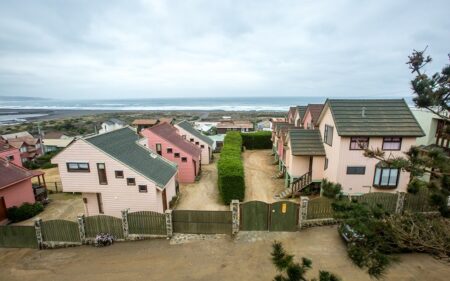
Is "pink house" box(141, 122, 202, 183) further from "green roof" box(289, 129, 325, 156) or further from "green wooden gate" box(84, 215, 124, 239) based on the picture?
"green wooden gate" box(84, 215, 124, 239)

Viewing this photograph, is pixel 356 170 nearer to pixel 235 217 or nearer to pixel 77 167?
pixel 235 217

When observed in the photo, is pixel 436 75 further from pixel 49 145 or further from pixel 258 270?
pixel 49 145

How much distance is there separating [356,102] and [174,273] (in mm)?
18845

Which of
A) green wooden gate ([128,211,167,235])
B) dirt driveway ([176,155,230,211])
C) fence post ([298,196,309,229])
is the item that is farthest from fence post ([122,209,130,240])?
fence post ([298,196,309,229])

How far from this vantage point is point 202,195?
75.0ft

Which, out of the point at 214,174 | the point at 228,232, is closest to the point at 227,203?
the point at 228,232

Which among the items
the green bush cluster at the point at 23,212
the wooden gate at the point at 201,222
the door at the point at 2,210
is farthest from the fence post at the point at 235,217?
the door at the point at 2,210

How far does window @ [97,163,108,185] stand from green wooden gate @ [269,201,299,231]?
483 inches

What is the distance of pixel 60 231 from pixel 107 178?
4.23 meters

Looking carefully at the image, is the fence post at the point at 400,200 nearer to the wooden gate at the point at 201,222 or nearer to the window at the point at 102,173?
the wooden gate at the point at 201,222

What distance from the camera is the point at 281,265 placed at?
14.7 ft

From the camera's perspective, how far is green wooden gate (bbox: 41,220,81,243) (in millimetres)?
13945

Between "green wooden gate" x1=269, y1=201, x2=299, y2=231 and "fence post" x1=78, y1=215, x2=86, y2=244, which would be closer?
"fence post" x1=78, y1=215, x2=86, y2=244

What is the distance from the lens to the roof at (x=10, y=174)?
18.0 metres
